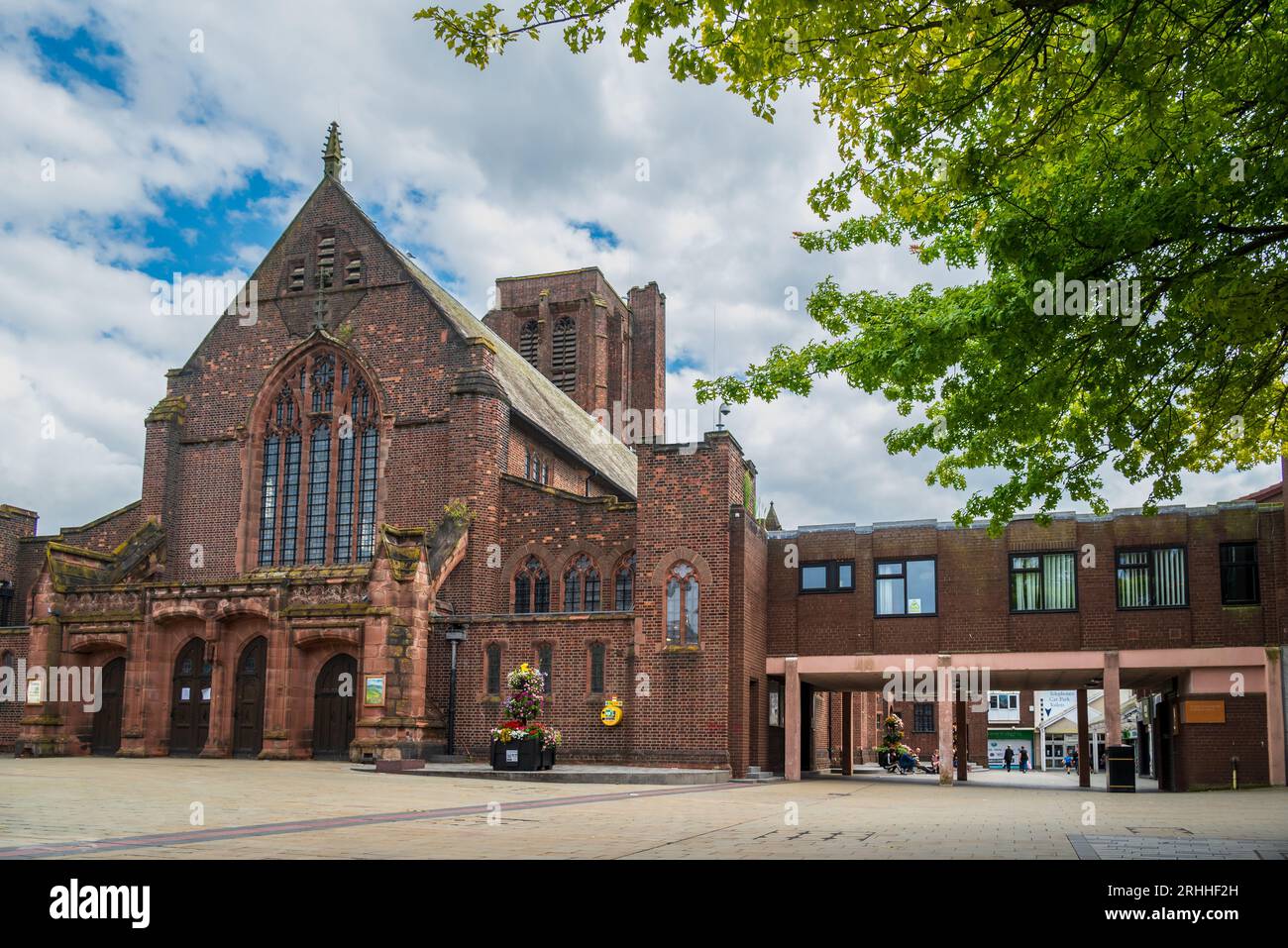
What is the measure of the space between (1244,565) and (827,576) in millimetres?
9899

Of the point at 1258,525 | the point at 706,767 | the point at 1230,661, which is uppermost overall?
the point at 1258,525

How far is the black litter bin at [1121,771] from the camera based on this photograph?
26000mm

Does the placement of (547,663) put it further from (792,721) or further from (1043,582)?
(1043,582)

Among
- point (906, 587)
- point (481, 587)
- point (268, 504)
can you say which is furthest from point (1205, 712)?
point (268, 504)

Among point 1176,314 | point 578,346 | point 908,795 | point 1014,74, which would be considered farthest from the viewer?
point 578,346

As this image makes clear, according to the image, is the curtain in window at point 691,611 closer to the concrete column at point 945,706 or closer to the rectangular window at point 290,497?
the concrete column at point 945,706

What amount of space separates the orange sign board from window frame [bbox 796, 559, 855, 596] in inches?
329

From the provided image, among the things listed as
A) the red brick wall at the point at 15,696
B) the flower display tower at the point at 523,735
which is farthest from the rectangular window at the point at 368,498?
the red brick wall at the point at 15,696

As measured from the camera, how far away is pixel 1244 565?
27609 millimetres

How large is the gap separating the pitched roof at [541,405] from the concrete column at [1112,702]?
1793cm
